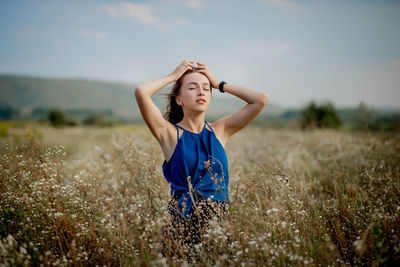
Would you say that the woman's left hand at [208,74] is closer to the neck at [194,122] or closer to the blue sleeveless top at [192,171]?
the neck at [194,122]

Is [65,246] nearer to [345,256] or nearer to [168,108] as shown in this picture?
[168,108]

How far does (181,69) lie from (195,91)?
0.34m

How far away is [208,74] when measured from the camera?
3301mm

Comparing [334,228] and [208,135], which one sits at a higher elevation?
[208,135]

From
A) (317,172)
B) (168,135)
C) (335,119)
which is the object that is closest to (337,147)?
(317,172)

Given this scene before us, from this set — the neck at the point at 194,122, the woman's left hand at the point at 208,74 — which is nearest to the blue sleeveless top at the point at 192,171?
the neck at the point at 194,122

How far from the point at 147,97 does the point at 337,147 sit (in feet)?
20.1

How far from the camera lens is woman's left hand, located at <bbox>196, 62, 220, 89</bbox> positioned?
10.8 ft

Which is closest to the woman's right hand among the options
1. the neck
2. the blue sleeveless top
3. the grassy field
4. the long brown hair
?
the long brown hair

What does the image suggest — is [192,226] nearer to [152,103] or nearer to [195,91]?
[152,103]

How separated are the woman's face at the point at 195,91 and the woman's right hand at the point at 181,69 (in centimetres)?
9

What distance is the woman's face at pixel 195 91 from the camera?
10.2 feet

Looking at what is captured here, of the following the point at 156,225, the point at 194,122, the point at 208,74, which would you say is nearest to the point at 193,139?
the point at 194,122

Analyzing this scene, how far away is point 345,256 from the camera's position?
2801mm
